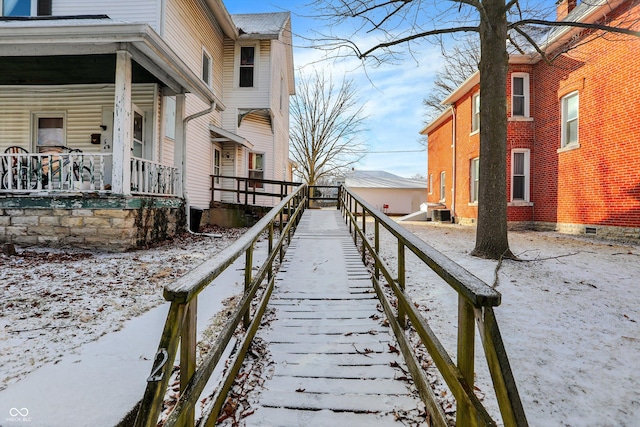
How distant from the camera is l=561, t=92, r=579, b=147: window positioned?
10031mm

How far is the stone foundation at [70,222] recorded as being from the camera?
602 centimetres

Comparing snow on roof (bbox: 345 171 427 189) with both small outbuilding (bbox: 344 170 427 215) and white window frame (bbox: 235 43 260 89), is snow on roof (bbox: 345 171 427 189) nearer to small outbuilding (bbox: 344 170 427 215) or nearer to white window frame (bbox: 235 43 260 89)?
small outbuilding (bbox: 344 170 427 215)

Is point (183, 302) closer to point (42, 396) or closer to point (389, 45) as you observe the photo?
point (42, 396)

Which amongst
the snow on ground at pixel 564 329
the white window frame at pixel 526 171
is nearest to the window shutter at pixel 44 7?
the snow on ground at pixel 564 329

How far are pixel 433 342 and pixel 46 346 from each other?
291cm

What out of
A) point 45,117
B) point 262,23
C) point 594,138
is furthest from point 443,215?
point 45,117

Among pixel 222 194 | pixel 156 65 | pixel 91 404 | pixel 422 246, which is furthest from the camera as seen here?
pixel 222 194

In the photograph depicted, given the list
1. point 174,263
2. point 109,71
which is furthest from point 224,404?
point 109,71

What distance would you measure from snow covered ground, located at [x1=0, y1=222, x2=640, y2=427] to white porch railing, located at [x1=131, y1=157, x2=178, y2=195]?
4.96 feet

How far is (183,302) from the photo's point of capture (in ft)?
4.26

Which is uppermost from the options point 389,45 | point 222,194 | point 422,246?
point 389,45

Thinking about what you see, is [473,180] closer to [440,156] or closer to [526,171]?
[526,171]

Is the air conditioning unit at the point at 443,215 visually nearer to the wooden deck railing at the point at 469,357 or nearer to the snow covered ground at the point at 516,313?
the snow covered ground at the point at 516,313

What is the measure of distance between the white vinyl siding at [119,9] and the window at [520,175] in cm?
1201
